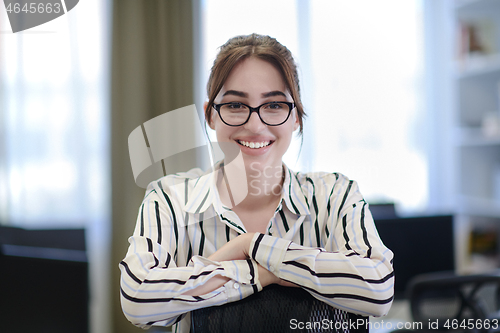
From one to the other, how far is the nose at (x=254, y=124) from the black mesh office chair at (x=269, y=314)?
0.27m

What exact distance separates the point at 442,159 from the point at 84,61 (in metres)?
1.66

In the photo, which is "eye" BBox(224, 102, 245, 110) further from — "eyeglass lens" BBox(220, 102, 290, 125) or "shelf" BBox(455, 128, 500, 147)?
"shelf" BBox(455, 128, 500, 147)

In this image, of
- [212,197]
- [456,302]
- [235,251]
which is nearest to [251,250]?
[235,251]

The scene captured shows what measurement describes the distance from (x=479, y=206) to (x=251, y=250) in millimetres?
1711

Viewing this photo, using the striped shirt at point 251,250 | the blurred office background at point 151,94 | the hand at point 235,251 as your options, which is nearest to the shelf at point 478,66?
the blurred office background at point 151,94

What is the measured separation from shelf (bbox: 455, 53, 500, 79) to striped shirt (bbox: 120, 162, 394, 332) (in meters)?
1.47

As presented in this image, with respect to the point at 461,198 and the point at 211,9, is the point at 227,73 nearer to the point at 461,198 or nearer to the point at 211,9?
the point at 211,9

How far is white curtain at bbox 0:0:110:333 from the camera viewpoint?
74cm

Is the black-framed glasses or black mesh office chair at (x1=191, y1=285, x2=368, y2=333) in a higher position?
the black-framed glasses

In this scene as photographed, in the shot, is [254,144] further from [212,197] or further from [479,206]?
[479,206]

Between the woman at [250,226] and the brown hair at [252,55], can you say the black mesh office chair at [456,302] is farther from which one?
the brown hair at [252,55]

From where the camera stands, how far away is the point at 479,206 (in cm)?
→ 183

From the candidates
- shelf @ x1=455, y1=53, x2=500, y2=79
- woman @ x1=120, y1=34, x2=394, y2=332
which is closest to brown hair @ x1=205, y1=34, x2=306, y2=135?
woman @ x1=120, y1=34, x2=394, y2=332

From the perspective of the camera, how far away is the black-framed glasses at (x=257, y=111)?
1.93ft
